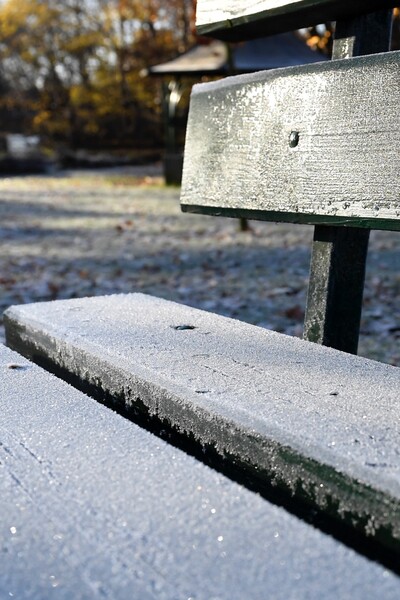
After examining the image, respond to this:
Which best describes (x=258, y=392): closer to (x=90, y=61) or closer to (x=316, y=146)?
(x=316, y=146)

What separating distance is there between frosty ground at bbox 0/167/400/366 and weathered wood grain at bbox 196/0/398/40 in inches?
70.5

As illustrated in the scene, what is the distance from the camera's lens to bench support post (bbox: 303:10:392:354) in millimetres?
1531

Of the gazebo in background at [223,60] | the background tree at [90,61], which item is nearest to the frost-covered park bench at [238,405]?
the gazebo in background at [223,60]

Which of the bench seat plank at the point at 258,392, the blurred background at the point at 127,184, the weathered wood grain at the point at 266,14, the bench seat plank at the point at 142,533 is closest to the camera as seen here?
the bench seat plank at the point at 142,533

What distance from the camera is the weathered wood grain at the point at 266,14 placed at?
146cm

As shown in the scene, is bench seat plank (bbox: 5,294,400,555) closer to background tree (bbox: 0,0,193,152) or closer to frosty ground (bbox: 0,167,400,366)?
frosty ground (bbox: 0,167,400,366)

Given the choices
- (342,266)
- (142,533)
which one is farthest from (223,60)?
(142,533)

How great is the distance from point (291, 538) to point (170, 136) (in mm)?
16227

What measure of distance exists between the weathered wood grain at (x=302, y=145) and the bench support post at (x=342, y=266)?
142 millimetres

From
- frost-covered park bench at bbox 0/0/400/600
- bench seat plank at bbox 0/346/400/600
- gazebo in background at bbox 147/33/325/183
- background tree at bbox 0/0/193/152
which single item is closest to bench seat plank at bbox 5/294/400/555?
frost-covered park bench at bbox 0/0/400/600

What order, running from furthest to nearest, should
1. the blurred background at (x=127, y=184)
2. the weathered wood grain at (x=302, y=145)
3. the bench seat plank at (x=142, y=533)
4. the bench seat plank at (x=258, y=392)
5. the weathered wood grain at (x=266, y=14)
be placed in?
1. the blurred background at (x=127, y=184)
2. the weathered wood grain at (x=266, y=14)
3. the weathered wood grain at (x=302, y=145)
4. the bench seat plank at (x=258, y=392)
5. the bench seat plank at (x=142, y=533)

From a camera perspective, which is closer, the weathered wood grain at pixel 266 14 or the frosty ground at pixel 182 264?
the weathered wood grain at pixel 266 14

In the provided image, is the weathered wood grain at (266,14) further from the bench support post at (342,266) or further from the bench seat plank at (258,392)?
the bench seat plank at (258,392)

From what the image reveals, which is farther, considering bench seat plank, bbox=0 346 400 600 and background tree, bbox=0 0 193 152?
background tree, bbox=0 0 193 152
